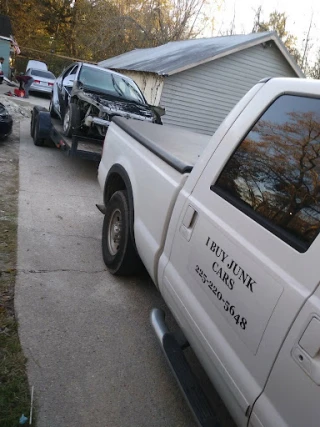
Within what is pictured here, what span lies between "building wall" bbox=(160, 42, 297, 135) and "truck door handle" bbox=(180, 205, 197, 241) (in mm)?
14266

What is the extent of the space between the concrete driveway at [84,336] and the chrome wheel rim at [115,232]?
276 millimetres

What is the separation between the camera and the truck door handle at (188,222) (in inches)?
95.0

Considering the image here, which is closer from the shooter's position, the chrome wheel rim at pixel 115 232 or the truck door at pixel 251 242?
the truck door at pixel 251 242

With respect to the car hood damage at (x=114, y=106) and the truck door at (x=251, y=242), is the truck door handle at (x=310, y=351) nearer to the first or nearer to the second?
the truck door at (x=251, y=242)

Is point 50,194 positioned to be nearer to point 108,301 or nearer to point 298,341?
point 108,301

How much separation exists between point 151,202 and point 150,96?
15059 millimetres

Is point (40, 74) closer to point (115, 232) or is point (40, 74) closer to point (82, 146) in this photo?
point (82, 146)

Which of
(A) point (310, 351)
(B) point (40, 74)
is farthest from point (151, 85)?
(A) point (310, 351)

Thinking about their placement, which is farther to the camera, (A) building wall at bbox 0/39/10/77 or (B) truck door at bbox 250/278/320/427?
(A) building wall at bbox 0/39/10/77

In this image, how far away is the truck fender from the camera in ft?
11.8

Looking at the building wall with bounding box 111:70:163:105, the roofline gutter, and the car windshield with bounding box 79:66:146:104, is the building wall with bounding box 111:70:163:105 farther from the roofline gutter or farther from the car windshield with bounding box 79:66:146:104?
the car windshield with bounding box 79:66:146:104

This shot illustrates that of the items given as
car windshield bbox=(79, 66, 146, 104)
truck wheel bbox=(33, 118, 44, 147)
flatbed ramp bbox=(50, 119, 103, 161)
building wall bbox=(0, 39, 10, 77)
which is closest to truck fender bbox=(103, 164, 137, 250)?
flatbed ramp bbox=(50, 119, 103, 161)

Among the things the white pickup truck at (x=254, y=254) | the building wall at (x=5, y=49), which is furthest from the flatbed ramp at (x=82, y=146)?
the building wall at (x=5, y=49)

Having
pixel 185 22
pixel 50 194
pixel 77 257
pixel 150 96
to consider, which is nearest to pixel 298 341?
pixel 77 257
